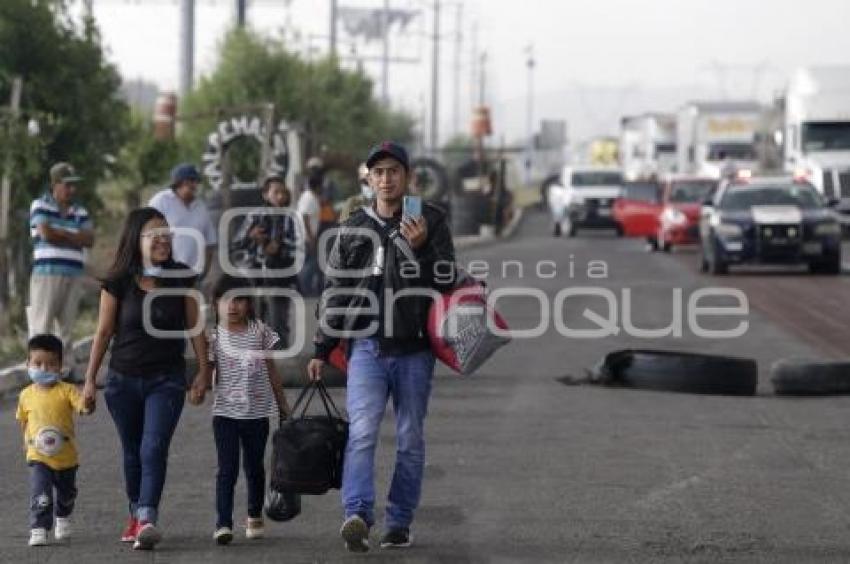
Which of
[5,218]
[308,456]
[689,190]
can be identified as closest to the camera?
[308,456]

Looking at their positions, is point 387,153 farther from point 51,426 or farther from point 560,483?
point 560,483

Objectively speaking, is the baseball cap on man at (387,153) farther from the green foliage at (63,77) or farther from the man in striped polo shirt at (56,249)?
the green foliage at (63,77)

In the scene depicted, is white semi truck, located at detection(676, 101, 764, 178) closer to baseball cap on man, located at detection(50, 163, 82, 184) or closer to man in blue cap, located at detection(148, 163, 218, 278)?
man in blue cap, located at detection(148, 163, 218, 278)

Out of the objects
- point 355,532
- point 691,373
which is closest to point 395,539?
point 355,532

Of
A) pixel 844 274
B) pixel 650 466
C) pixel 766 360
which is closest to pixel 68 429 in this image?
pixel 650 466

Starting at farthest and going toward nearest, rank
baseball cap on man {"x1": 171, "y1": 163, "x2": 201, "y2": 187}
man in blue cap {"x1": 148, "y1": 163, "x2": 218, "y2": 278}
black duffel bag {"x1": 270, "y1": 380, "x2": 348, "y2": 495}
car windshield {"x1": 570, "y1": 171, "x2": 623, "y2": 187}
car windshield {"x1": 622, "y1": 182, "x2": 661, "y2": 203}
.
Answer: car windshield {"x1": 570, "y1": 171, "x2": 623, "y2": 187}
car windshield {"x1": 622, "y1": 182, "x2": 661, "y2": 203}
man in blue cap {"x1": 148, "y1": 163, "x2": 218, "y2": 278}
baseball cap on man {"x1": 171, "y1": 163, "x2": 201, "y2": 187}
black duffel bag {"x1": 270, "y1": 380, "x2": 348, "y2": 495}

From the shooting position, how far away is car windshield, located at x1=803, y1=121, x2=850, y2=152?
5034 cm

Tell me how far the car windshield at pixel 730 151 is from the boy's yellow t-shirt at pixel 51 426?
55498 mm

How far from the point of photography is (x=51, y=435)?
983 cm

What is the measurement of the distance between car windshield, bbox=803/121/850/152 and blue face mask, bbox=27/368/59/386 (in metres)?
42.0

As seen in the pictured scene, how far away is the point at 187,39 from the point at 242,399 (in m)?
39.3

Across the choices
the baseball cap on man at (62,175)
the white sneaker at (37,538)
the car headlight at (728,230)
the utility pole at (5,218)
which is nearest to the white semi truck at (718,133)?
the car headlight at (728,230)

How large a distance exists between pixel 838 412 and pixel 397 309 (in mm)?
6738

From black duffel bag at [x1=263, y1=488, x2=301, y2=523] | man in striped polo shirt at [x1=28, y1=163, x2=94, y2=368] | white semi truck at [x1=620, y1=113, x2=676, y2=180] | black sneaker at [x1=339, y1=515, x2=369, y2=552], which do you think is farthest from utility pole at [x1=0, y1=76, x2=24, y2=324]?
white semi truck at [x1=620, y1=113, x2=676, y2=180]
